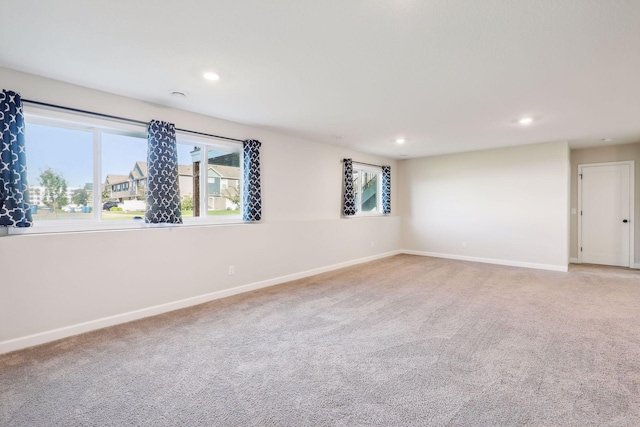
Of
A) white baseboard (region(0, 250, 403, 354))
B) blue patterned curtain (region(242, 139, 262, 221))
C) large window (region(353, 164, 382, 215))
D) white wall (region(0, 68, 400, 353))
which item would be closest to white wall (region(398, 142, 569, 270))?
large window (region(353, 164, 382, 215))

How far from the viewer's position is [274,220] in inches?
192

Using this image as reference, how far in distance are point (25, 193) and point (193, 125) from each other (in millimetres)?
1851

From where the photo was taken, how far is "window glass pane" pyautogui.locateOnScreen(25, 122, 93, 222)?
9.47 feet

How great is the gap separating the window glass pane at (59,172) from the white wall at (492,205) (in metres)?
6.51

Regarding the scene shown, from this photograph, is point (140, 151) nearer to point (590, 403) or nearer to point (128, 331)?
point (128, 331)

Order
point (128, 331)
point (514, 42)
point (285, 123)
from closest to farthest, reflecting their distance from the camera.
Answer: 1. point (514, 42)
2. point (128, 331)
3. point (285, 123)

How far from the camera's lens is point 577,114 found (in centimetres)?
388

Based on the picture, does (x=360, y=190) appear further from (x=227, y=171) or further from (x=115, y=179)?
(x=115, y=179)

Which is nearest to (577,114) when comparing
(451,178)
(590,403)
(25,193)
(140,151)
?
(451,178)

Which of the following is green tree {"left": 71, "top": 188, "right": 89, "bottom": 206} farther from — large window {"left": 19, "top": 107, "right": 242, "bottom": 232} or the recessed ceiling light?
the recessed ceiling light

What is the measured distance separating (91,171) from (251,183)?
1884mm

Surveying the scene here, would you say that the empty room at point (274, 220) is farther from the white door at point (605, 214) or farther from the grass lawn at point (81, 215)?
the white door at point (605, 214)

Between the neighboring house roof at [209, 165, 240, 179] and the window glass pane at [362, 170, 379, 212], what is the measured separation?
339 cm

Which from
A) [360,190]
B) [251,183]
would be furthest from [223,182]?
[360,190]
